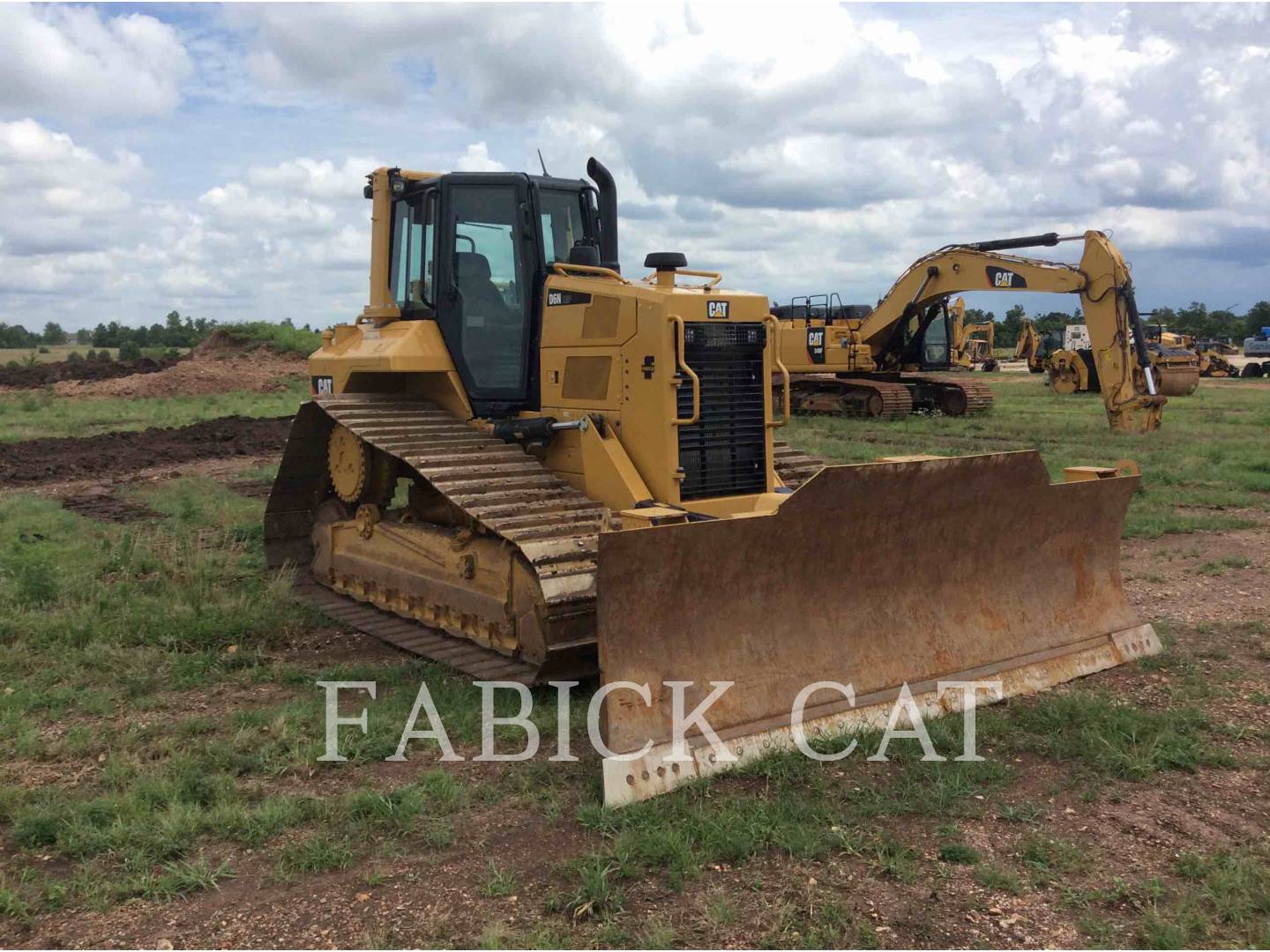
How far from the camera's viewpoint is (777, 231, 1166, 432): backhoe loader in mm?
17781

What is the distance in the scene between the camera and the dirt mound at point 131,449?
15.2 m

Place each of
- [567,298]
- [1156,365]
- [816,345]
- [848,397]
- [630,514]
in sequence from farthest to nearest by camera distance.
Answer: [1156,365] < [816,345] < [848,397] < [567,298] < [630,514]

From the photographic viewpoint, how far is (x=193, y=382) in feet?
97.7

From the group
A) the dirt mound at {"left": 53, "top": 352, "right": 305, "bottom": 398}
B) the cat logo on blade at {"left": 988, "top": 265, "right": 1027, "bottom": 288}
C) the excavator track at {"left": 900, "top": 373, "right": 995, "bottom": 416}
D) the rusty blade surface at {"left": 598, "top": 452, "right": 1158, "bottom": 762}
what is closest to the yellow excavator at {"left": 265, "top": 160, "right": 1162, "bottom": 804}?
the rusty blade surface at {"left": 598, "top": 452, "right": 1158, "bottom": 762}

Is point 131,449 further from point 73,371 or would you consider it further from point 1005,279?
point 73,371

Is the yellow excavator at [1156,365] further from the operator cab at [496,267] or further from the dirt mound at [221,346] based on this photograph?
the dirt mound at [221,346]

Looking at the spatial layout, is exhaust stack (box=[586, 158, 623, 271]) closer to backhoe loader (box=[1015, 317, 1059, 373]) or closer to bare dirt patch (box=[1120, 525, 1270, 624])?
bare dirt patch (box=[1120, 525, 1270, 624])

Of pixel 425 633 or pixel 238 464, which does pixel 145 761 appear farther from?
pixel 238 464

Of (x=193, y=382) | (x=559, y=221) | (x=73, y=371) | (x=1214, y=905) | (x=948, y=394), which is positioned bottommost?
(x=1214, y=905)

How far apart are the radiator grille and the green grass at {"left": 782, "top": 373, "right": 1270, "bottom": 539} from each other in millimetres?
5212

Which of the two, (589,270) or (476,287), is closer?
(589,270)

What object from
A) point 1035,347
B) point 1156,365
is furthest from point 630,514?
point 1035,347

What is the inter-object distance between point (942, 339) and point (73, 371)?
84.3 ft

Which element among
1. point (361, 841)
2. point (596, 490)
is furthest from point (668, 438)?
point (361, 841)
